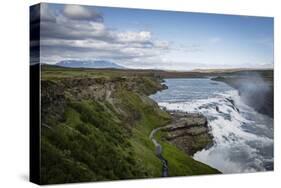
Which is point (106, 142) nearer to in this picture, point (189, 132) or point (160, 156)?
point (160, 156)

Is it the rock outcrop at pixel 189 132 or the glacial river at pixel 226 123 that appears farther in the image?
the glacial river at pixel 226 123

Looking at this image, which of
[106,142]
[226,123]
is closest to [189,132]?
[226,123]

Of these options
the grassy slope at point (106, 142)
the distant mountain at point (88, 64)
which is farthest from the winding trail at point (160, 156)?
the distant mountain at point (88, 64)

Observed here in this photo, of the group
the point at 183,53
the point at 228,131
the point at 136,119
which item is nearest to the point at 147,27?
the point at 183,53

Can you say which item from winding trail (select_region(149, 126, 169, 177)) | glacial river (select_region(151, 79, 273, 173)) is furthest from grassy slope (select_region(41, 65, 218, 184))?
glacial river (select_region(151, 79, 273, 173))

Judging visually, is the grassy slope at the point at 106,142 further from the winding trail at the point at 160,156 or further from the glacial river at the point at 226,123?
the glacial river at the point at 226,123
